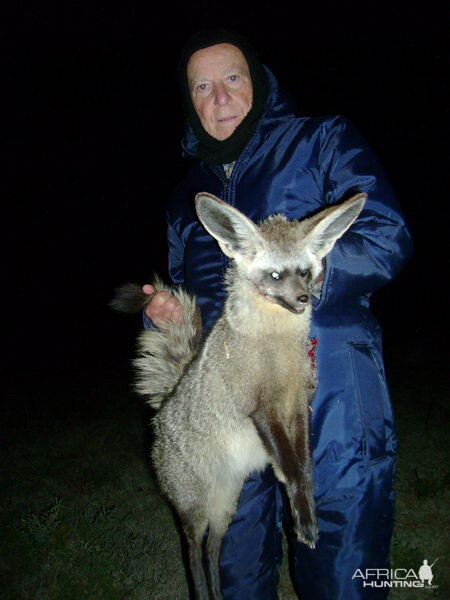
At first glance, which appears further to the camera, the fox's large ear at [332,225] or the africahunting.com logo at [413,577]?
the africahunting.com logo at [413,577]

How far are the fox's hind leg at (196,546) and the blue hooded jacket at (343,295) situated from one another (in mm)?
623

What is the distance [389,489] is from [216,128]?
243 cm

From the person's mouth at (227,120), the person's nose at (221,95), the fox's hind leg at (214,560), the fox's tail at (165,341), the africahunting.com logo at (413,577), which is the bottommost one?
the africahunting.com logo at (413,577)

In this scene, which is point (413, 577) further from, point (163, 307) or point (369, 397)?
point (163, 307)

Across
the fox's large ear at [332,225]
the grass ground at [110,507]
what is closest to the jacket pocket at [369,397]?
the fox's large ear at [332,225]

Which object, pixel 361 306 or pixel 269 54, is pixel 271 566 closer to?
pixel 361 306

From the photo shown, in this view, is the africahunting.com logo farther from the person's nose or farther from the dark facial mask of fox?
the person's nose

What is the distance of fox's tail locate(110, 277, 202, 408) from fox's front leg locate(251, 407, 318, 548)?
0.86 m

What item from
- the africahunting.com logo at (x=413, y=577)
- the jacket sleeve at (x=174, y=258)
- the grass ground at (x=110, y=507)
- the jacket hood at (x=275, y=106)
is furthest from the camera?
the grass ground at (x=110, y=507)

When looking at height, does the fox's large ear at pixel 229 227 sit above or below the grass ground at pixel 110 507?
above

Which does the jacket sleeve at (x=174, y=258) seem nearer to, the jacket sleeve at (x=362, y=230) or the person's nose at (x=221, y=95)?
the person's nose at (x=221, y=95)

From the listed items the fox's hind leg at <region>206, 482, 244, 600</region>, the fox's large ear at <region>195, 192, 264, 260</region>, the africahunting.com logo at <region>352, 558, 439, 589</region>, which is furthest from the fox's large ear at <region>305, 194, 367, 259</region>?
the africahunting.com logo at <region>352, 558, 439, 589</region>

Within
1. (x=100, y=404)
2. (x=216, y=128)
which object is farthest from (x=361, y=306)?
(x=100, y=404)

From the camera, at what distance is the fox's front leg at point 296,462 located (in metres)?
2.14
